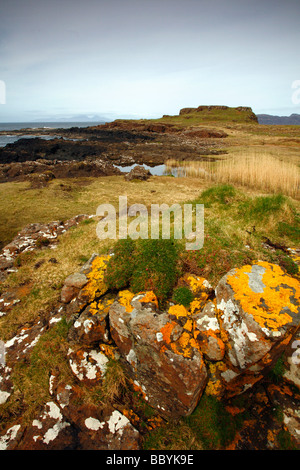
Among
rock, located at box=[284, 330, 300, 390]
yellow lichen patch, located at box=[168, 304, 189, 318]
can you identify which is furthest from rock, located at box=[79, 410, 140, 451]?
rock, located at box=[284, 330, 300, 390]

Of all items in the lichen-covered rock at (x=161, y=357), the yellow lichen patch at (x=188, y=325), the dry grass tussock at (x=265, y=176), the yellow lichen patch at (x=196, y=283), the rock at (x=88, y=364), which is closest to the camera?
the lichen-covered rock at (x=161, y=357)

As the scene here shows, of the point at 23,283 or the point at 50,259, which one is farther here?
the point at 50,259

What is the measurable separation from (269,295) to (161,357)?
2.27 meters

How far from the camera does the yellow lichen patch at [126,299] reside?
15.3ft

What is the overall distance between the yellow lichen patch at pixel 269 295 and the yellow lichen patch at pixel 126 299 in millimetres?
2146

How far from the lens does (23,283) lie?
288 inches

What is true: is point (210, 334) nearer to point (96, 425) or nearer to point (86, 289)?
point (96, 425)

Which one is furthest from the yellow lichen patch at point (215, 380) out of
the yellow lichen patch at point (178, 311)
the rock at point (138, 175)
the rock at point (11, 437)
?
the rock at point (138, 175)

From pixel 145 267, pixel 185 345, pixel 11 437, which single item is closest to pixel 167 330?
pixel 185 345

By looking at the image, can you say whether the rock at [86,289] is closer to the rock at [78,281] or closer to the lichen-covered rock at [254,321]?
the rock at [78,281]

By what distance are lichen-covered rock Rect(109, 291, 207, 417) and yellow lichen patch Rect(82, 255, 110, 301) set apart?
1.13m

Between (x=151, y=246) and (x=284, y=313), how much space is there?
3728mm
